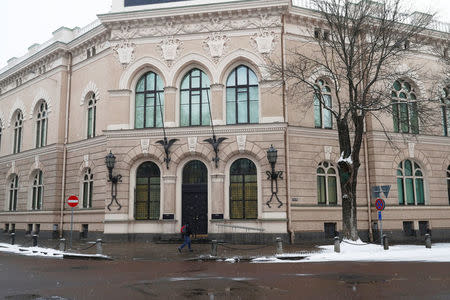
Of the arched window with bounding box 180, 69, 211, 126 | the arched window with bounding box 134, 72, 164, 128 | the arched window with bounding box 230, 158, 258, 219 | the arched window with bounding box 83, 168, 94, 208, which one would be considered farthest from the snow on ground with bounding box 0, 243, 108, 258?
the arched window with bounding box 180, 69, 211, 126

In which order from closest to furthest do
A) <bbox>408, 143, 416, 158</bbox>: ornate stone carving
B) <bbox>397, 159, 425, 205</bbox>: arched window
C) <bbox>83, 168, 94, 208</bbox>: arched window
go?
<bbox>397, 159, 425, 205</bbox>: arched window < <bbox>408, 143, 416, 158</bbox>: ornate stone carving < <bbox>83, 168, 94, 208</bbox>: arched window

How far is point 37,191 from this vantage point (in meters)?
33.4

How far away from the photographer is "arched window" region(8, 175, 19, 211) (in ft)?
118

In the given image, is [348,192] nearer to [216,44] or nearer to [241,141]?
[241,141]

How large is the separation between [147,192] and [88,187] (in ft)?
19.5

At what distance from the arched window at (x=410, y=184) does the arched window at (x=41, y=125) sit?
2613cm

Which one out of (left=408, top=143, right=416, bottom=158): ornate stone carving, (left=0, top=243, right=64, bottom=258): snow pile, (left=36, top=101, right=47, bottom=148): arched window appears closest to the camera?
(left=0, top=243, right=64, bottom=258): snow pile

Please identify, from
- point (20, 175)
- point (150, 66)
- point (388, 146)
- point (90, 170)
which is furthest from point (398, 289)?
point (20, 175)

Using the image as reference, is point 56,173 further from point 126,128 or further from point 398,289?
point 398,289

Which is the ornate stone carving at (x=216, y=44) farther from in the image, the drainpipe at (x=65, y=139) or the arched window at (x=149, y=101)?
the drainpipe at (x=65, y=139)

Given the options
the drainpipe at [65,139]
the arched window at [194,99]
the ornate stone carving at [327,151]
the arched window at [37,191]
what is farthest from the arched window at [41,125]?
the ornate stone carving at [327,151]

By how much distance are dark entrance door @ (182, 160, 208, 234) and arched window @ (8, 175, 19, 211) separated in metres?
18.3

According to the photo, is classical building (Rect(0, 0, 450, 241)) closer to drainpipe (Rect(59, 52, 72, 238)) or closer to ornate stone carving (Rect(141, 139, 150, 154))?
ornate stone carving (Rect(141, 139, 150, 154))

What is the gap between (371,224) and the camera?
84.9 feet
